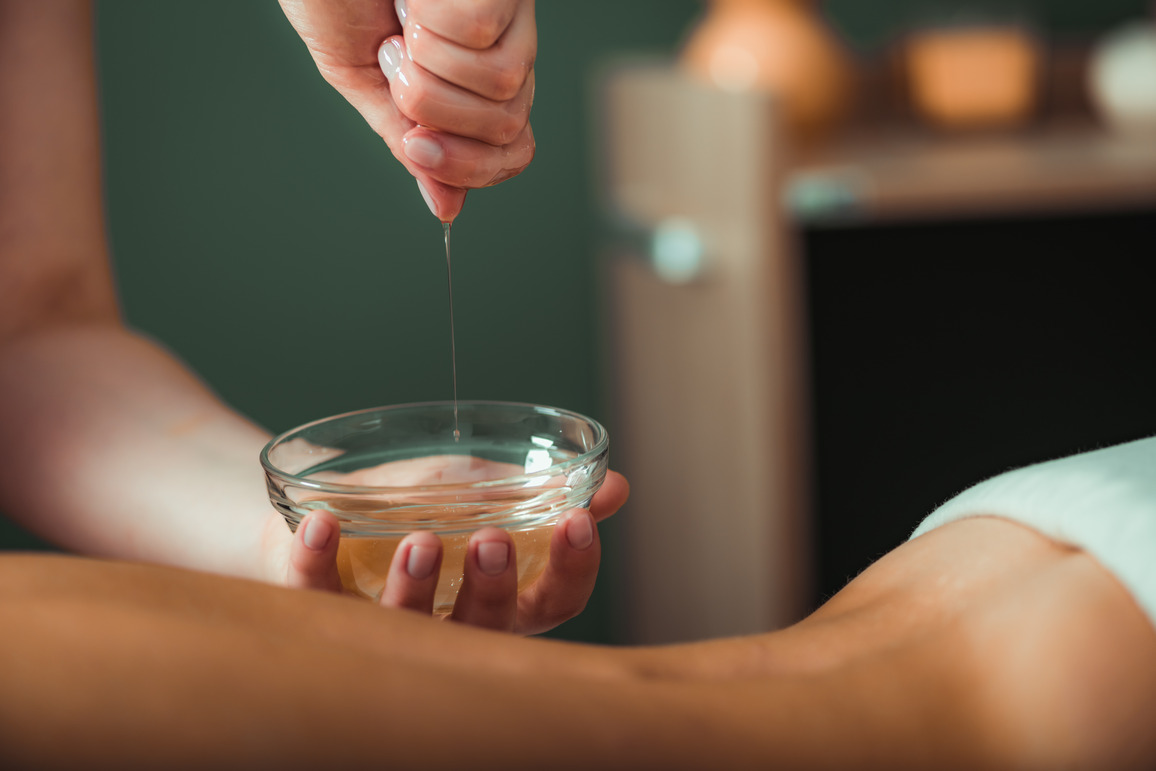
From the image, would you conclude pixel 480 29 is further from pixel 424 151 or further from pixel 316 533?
pixel 316 533

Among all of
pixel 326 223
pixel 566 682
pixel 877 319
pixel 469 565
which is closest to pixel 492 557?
pixel 469 565

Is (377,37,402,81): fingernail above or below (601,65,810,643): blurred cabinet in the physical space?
above

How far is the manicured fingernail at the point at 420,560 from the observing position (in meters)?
0.43

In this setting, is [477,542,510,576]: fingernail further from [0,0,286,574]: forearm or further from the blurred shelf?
the blurred shelf

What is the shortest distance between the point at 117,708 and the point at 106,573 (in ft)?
0.22

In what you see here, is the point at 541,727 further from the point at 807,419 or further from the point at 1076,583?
the point at 807,419

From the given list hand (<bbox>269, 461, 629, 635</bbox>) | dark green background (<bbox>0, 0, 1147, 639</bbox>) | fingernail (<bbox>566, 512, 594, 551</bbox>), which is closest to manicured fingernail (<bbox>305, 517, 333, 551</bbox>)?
hand (<bbox>269, 461, 629, 635</bbox>)

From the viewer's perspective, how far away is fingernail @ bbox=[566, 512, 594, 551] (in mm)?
480

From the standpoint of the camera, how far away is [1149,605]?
12.8 inches

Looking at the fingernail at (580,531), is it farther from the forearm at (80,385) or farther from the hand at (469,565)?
the forearm at (80,385)

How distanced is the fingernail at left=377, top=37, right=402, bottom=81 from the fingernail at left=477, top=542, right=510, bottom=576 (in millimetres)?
216

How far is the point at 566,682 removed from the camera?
0.30 metres

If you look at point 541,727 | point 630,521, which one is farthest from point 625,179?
point 541,727

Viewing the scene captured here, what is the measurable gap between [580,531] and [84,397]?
392 millimetres
